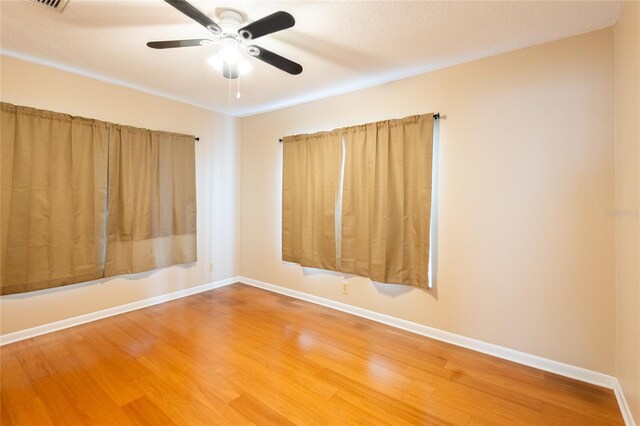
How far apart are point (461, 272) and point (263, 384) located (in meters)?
1.92

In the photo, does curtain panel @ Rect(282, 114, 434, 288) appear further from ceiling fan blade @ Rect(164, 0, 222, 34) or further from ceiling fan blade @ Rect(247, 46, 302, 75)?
ceiling fan blade @ Rect(164, 0, 222, 34)

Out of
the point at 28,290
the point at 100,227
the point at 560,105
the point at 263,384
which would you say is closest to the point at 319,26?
the point at 560,105

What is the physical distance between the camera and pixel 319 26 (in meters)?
2.10

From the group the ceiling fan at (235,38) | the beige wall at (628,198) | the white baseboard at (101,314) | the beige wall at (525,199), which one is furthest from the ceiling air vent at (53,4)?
the beige wall at (628,198)

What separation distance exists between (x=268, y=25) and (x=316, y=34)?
73 centimetres

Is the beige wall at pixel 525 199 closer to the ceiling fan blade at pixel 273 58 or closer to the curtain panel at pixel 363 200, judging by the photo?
the curtain panel at pixel 363 200

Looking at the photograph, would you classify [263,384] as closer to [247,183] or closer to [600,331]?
[600,331]

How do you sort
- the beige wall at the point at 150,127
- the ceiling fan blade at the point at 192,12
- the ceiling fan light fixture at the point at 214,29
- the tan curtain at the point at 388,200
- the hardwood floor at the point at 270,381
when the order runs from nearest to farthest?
the ceiling fan blade at the point at 192,12
the ceiling fan light fixture at the point at 214,29
the hardwood floor at the point at 270,381
the beige wall at the point at 150,127
the tan curtain at the point at 388,200

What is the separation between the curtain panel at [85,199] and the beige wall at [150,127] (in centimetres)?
14

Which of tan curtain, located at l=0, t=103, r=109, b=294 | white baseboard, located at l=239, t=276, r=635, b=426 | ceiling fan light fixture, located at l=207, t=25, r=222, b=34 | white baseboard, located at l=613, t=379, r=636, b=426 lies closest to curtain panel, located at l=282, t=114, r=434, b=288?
white baseboard, located at l=239, t=276, r=635, b=426

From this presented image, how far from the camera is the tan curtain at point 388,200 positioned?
279 centimetres

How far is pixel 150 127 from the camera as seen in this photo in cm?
350

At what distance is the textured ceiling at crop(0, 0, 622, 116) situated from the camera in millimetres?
1889

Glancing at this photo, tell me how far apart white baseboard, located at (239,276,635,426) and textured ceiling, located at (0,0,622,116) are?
2479 mm
